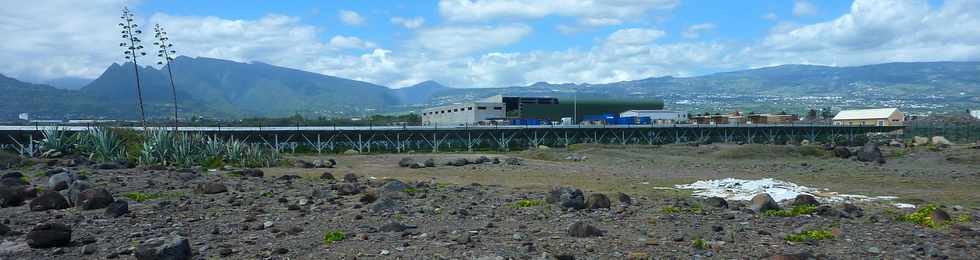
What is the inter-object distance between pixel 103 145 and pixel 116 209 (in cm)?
2100

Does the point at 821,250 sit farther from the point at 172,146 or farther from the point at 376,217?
the point at 172,146

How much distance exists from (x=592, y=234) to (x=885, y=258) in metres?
3.81

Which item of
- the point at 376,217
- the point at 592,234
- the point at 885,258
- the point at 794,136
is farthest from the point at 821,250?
the point at 794,136

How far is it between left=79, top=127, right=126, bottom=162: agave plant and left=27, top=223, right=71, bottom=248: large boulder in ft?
72.5

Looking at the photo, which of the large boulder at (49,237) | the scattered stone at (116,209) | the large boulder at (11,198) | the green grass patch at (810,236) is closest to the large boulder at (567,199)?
the green grass patch at (810,236)

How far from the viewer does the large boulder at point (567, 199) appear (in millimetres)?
14156

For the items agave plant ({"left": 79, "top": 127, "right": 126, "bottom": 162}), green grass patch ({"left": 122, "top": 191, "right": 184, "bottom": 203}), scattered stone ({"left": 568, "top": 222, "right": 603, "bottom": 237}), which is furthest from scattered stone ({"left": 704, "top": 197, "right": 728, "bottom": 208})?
agave plant ({"left": 79, "top": 127, "right": 126, "bottom": 162})

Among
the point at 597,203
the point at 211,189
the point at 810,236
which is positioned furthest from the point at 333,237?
the point at 211,189

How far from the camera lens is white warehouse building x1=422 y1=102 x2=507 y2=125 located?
303ft

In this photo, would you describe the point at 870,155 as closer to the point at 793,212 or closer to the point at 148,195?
the point at 793,212

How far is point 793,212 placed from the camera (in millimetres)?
13648

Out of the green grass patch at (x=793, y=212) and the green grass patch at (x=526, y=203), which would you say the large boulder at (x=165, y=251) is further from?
the green grass patch at (x=793, y=212)

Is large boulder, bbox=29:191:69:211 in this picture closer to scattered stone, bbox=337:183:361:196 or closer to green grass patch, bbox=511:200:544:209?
scattered stone, bbox=337:183:361:196

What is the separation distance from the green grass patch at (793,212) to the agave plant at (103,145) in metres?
25.8
